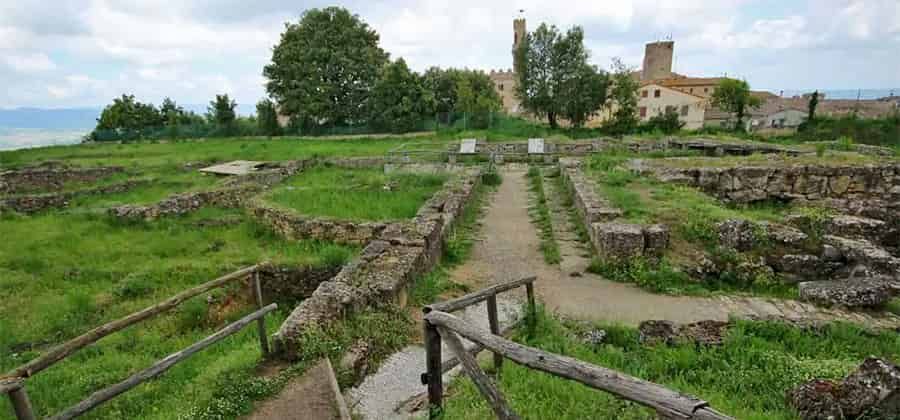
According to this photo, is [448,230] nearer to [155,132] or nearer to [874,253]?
[874,253]

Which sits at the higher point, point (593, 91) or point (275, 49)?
point (275, 49)

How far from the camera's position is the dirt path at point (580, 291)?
243 inches

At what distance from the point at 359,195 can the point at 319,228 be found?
2.84 metres

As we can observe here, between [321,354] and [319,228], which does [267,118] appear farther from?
[321,354]

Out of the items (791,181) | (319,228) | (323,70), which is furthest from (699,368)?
(323,70)

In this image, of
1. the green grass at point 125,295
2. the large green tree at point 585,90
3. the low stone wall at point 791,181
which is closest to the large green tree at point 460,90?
the large green tree at point 585,90

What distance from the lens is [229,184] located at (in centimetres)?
1520

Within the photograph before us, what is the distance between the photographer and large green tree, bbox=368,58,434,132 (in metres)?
34.1

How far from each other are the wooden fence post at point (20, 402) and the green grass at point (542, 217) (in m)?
6.81

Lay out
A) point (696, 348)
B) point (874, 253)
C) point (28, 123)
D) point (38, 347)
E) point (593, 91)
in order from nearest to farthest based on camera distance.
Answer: point (696, 348) < point (38, 347) < point (874, 253) < point (593, 91) < point (28, 123)

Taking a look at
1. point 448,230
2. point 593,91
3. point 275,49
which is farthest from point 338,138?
point 448,230

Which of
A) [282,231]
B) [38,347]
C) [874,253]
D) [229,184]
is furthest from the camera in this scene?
[229,184]

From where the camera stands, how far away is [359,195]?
12.5 meters

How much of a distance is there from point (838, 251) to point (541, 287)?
15.7ft
